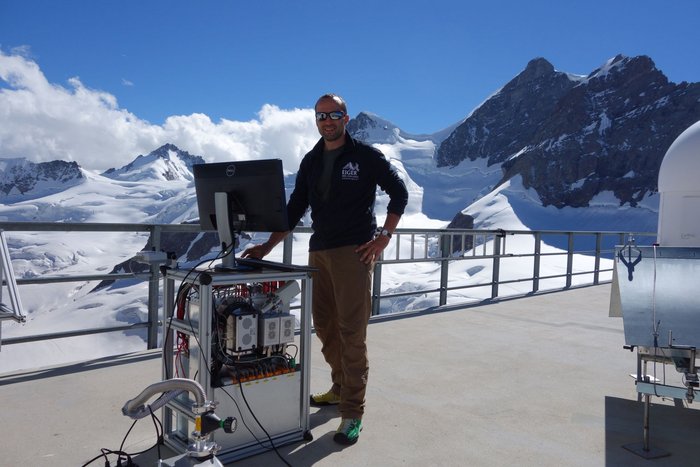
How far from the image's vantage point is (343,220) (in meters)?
2.58

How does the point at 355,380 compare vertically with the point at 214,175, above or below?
below

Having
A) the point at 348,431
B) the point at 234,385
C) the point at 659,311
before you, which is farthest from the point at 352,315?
the point at 659,311

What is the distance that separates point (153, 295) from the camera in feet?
13.1

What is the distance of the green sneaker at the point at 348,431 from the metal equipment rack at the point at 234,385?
0.14 meters

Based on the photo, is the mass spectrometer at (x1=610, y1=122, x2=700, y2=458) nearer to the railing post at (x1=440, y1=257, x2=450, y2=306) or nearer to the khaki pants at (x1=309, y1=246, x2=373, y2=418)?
the khaki pants at (x1=309, y1=246, x2=373, y2=418)

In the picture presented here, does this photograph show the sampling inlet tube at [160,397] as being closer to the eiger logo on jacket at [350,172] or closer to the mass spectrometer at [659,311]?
the eiger logo on jacket at [350,172]

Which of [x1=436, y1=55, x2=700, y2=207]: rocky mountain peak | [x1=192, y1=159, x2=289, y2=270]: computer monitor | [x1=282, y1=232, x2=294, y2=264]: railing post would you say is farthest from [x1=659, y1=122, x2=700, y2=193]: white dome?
[x1=436, y1=55, x2=700, y2=207]: rocky mountain peak

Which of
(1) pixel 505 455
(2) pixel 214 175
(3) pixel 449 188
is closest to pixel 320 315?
(2) pixel 214 175

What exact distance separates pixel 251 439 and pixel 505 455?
111 centimetres

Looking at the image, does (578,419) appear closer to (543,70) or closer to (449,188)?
(449,188)

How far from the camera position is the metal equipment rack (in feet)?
6.95

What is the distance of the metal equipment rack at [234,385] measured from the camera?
212cm

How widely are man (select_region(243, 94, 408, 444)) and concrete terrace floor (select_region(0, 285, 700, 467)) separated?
299 mm

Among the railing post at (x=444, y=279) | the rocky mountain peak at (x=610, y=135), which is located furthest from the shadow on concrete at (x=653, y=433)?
the rocky mountain peak at (x=610, y=135)
